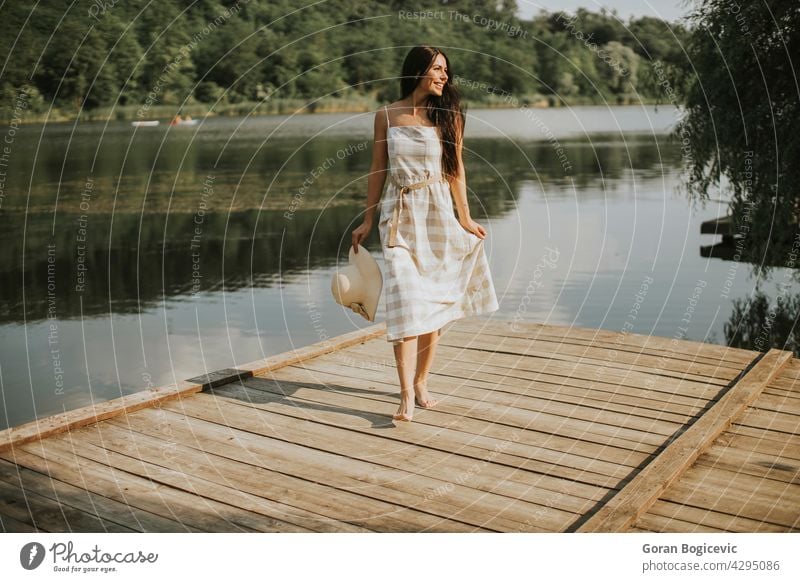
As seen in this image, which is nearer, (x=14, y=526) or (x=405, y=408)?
(x=14, y=526)

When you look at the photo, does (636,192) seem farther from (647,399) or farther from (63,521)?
(63,521)

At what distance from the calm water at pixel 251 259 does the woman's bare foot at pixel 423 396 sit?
358 cm

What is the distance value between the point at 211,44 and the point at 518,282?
15079mm

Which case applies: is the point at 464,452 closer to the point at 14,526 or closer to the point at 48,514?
the point at 48,514

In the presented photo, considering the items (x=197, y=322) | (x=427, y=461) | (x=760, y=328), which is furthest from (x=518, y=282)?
(x=427, y=461)

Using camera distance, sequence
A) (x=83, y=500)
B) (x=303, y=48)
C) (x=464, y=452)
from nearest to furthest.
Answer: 1. (x=83, y=500)
2. (x=464, y=452)
3. (x=303, y=48)

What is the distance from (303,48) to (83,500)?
60.6 ft

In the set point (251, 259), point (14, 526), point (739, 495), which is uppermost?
point (251, 259)

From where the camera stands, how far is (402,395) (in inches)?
163

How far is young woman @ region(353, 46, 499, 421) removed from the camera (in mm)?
4059

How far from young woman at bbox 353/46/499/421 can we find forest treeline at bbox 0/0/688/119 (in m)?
4.99

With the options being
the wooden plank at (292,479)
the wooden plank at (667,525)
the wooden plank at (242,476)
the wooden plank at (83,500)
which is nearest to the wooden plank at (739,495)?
the wooden plank at (667,525)

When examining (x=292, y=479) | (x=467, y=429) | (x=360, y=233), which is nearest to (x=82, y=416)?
(x=292, y=479)

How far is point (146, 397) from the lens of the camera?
442 centimetres
